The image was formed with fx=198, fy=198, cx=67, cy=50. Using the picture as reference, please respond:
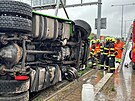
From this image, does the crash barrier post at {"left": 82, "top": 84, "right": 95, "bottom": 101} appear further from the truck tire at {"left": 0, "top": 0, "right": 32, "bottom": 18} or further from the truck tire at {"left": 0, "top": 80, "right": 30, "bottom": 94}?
the truck tire at {"left": 0, "top": 0, "right": 32, "bottom": 18}

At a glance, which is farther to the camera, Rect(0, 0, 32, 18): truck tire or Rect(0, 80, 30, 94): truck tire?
Rect(0, 80, 30, 94): truck tire

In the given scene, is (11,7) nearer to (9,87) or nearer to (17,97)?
(9,87)

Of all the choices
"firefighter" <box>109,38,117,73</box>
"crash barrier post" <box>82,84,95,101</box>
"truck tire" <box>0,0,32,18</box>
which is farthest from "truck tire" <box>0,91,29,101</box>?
"firefighter" <box>109,38,117,73</box>

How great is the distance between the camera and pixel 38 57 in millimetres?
4781

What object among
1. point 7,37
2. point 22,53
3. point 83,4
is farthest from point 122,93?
point 83,4

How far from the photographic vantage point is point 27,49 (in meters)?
4.13

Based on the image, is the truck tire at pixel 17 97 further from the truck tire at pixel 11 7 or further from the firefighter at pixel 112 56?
the firefighter at pixel 112 56

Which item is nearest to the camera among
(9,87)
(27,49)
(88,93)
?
(88,93)

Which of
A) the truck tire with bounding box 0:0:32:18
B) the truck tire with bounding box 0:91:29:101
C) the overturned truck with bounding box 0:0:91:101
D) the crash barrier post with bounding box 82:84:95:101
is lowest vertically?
the truck tire with bounding box 0:91:29:101

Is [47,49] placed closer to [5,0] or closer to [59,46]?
[59,46]

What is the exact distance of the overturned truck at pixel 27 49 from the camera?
327 centimetres

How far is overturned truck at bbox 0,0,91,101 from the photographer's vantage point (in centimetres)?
327

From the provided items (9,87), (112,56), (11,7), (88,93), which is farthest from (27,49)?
(112,56)

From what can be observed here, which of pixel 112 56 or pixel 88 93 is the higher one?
pixel 112 56
